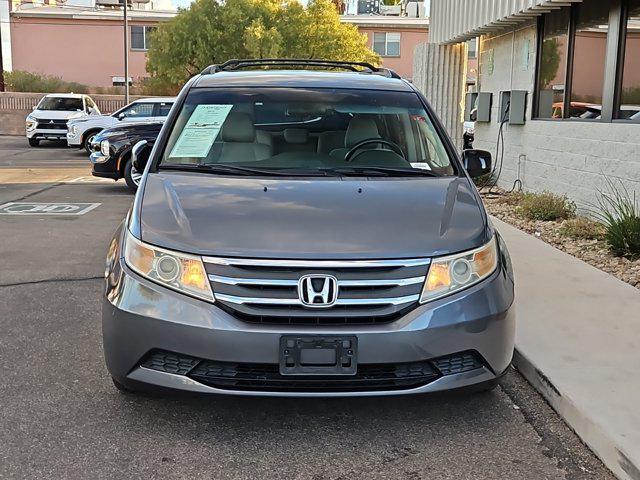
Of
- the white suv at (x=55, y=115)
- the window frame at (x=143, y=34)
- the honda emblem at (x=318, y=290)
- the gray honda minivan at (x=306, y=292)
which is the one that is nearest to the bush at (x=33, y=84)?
the window frame at (x=143, y=34)

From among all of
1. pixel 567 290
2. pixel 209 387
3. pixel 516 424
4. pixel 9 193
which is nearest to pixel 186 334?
pixel 209 387

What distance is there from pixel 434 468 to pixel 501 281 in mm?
936

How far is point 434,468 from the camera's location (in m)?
3.34

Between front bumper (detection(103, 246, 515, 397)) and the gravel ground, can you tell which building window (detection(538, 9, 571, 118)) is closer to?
the gravel ground

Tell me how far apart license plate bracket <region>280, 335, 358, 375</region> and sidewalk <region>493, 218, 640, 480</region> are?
1248 mm

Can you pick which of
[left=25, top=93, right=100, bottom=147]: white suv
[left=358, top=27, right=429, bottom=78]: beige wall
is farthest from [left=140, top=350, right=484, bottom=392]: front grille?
[left=358, top=27, right=429, bottom=78]: beige wall

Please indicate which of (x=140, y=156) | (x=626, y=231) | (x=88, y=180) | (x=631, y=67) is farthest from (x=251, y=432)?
(x=88, y=180)

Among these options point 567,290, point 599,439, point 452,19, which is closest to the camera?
point 599,439

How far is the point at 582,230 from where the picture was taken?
26.7 ft

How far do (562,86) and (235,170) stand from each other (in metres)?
7.19

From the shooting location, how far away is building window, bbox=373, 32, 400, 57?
43.0 metres

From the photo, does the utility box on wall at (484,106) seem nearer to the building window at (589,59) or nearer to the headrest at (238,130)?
the building window at (589,59)

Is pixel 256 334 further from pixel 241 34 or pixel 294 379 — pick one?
pixel 241 34

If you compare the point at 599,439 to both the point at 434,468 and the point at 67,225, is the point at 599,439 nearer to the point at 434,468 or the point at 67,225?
the point at 434,468
